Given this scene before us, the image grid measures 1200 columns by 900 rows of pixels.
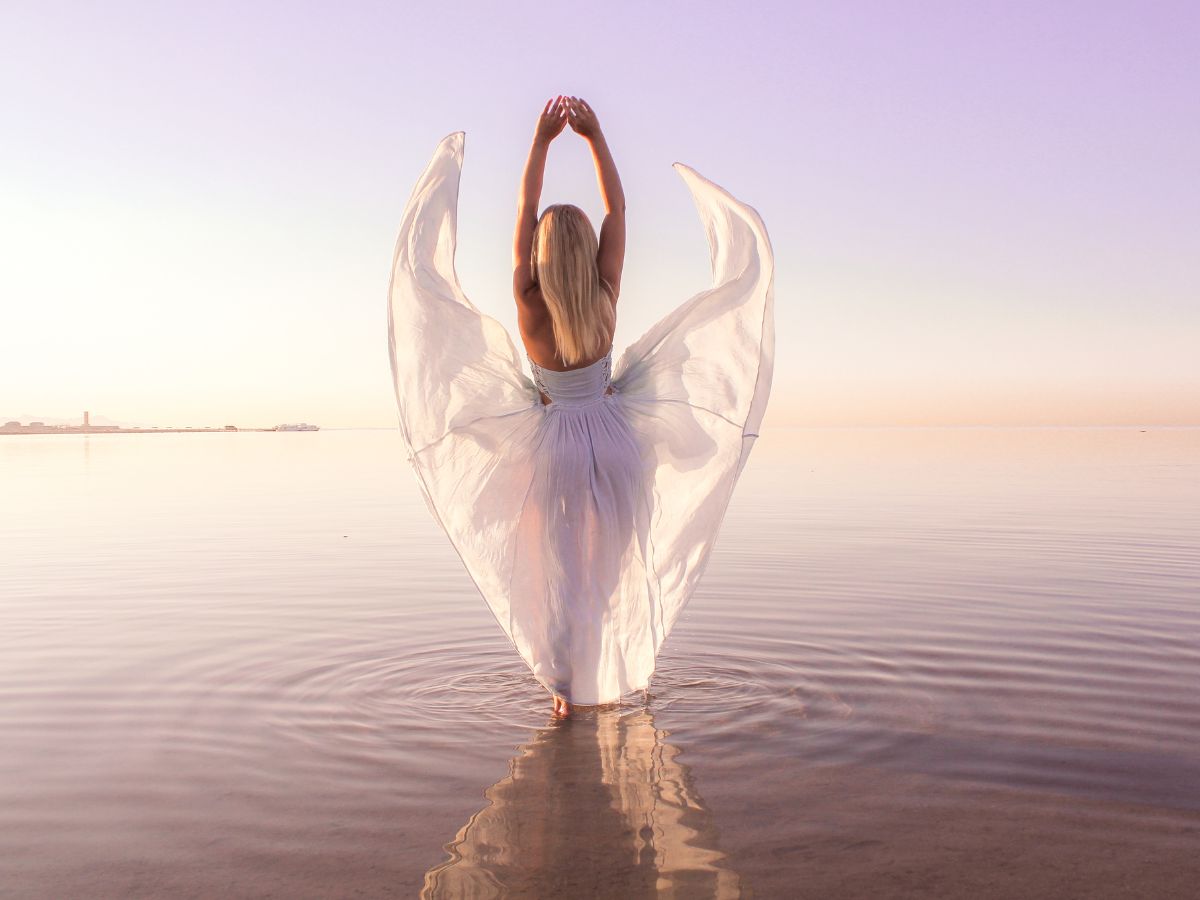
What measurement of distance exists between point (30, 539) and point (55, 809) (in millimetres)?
9554

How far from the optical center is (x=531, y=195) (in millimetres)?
5324

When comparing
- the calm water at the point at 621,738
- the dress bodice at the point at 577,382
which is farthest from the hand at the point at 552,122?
the calm water at the point at 621,738

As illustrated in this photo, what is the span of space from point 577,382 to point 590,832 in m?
2.43

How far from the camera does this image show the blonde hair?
5016 millimetres

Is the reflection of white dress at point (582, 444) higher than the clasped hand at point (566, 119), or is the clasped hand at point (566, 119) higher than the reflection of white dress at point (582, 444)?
the clasped hand at point (566, 119)

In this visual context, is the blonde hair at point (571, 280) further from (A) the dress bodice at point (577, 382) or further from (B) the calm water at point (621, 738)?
(B) the calm water at point (621, 738)

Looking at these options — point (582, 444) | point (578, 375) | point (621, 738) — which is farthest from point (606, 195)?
point (621, 738)

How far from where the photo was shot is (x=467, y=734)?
15.5 ft

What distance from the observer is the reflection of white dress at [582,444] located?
5344 millimetres

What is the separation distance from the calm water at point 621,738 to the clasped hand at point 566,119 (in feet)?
9.65

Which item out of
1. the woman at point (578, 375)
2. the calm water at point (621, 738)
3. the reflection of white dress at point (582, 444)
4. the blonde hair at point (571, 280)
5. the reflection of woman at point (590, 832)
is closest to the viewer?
the reflection of woman at point (590, 832)

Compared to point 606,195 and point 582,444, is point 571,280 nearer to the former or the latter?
point 606,195

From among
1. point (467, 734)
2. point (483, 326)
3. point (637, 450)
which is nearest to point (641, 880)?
point (467, 734)

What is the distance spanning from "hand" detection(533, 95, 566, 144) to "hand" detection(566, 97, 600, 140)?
36mm
